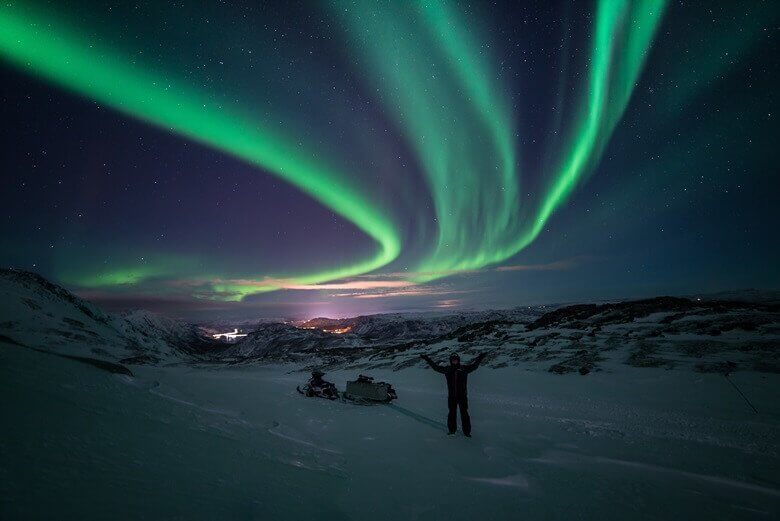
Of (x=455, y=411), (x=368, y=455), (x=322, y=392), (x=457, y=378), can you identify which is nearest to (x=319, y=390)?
(x=322, y=392)

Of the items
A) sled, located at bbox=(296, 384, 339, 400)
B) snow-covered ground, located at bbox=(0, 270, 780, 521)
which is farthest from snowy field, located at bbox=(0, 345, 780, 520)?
sled, located at bbox=(296, 384, 339, 400)

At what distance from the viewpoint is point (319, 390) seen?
43.8 ft

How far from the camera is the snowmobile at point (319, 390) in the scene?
13.1 m

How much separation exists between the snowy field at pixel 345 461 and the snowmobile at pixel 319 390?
280cm

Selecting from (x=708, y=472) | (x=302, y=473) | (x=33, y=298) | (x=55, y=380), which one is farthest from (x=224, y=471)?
(x=33, y=298)

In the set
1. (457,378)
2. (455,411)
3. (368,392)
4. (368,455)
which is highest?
(457,378)

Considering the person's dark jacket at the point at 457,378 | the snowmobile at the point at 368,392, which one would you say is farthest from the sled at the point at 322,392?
the person's dark jacket at the point at 457,378

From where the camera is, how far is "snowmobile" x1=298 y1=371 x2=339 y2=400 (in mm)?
13145

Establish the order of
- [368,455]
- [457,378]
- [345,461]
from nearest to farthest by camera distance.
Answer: [345,461]
[368,455]
[457,378]

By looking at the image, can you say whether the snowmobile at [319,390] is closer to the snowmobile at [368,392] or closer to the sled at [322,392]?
the sled at [322,392]

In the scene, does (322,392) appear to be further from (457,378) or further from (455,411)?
(457,378)

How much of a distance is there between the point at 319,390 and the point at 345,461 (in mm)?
7847

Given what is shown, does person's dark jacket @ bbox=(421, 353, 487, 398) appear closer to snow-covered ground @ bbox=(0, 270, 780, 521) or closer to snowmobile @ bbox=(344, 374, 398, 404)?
snow-covered ground @ bbox=(0, 270, 780, 521)

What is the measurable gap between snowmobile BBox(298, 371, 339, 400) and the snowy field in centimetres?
280
